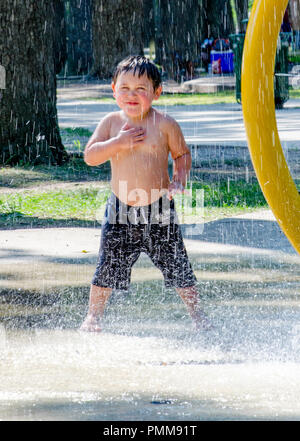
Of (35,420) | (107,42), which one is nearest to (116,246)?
(35,420)

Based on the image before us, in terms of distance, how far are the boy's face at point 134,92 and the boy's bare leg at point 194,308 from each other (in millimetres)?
845

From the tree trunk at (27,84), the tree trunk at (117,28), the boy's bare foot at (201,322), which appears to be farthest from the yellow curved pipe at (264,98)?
the tree trunk at (117,28)

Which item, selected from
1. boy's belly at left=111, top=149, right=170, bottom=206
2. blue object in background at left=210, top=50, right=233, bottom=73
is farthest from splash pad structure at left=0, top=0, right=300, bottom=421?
blue object in background at left=210, top=50, right=233, bottom=73

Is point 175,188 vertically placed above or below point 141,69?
below

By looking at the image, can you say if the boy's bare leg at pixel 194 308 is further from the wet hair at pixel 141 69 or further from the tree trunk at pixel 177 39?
the tree trunk at pixel 177 39

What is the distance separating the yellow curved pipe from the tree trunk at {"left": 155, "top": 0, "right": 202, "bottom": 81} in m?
20.7

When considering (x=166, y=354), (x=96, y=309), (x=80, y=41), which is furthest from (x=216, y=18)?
(x=166, y=354)

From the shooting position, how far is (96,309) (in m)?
4.23

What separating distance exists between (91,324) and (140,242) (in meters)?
0.43

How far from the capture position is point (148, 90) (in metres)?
4.15

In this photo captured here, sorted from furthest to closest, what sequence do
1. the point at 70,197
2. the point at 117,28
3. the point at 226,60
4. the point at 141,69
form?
the point at 226,60 < the point at 117,28 < the point at 70,197 < the point at 141,69

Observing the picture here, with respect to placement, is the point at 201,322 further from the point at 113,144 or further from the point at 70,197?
the point at 70,197

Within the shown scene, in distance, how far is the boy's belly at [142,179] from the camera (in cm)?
418

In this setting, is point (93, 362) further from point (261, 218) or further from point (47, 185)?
point (47, 185)
